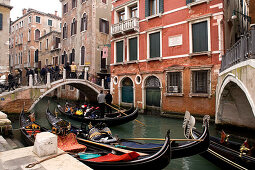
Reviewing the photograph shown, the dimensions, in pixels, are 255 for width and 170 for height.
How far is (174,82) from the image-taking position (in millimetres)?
→ 8773

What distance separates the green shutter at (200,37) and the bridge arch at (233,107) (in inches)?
96.3

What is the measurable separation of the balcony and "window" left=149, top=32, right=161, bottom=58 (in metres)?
1.10

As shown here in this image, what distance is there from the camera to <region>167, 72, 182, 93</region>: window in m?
8.58

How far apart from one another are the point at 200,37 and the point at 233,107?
3.36 meters

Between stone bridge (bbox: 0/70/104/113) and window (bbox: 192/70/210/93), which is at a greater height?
window (bbox: 192/70/210/93)

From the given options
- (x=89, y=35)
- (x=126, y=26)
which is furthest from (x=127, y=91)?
(x=89, y=35)

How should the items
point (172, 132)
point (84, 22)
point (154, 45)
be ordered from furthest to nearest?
point (84, 22) → point (154, 45) → point (172, 132)

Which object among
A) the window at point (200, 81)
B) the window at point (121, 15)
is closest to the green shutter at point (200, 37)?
the window at point (200, 81)

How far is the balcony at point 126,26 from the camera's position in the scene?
9.98m

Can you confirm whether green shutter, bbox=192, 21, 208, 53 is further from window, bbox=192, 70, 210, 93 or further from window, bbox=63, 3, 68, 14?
window, bbox=63, 3, 68, 14

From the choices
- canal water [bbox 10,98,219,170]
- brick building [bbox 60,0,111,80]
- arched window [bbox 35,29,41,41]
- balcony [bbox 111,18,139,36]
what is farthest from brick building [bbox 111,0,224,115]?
arched window [bbox 35,29,41,41]

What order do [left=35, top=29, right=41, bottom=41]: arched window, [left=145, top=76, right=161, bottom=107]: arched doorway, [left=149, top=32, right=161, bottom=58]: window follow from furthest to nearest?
[left=35, top=29, right=41, bottom=41]: arched window, [left=145, top=76, right=161, bottom=107]: arched doorway, [left=149, top=32, right=161, bottom=58]: window

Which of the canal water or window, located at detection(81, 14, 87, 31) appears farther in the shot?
window, located at detection(81, 14, 87, 31)

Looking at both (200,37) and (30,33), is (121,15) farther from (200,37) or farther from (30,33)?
(30,33)
